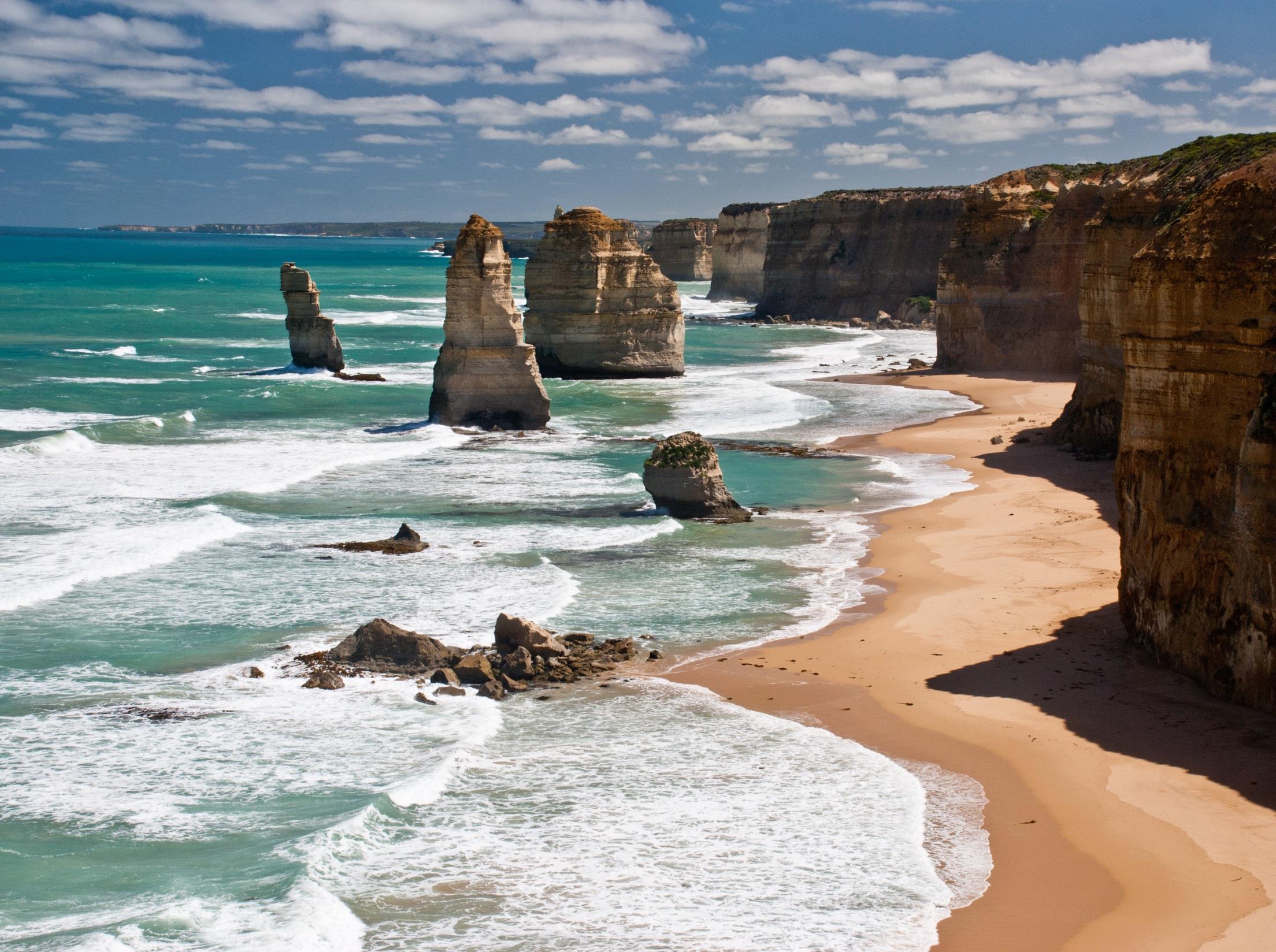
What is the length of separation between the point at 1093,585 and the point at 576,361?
108 feet

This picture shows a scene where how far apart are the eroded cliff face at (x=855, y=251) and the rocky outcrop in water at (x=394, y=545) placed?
57.0 m

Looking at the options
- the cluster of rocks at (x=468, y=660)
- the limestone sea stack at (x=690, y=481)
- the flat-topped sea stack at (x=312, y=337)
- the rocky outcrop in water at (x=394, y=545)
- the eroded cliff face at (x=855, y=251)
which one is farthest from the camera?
the eroded cliff face at (x=855, y=251)

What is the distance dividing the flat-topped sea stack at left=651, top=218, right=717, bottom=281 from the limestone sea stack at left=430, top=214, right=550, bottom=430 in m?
90.1

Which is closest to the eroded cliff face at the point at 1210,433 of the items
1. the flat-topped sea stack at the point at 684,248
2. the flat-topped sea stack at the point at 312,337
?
the flat-topped sea stack at the point at 312,337

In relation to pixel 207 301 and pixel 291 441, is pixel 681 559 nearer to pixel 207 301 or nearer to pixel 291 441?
pixel 291 441

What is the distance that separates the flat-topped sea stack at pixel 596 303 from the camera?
4822 centimetres

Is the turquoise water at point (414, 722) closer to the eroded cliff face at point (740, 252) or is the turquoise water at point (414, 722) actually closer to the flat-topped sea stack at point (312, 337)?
the flat-topped sea stack at point (312, 337)

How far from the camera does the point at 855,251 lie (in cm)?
8106

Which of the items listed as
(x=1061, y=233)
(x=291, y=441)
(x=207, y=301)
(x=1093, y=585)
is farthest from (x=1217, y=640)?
(x=207, y=301)

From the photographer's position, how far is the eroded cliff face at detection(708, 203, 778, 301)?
336 feet

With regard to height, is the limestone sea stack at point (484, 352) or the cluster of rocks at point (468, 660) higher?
the limestone sea stack at point (484, 352)

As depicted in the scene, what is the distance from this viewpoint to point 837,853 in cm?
1055

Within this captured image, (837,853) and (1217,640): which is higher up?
(1217,640)

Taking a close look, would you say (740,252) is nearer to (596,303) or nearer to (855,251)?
(855,251)
